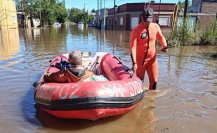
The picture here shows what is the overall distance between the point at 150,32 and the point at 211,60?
5.90 metres

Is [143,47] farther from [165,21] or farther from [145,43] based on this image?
[165,21]

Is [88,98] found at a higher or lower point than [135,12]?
lower

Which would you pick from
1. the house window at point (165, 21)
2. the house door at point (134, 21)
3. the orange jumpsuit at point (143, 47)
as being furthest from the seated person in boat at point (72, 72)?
the house door at point (134, 21)

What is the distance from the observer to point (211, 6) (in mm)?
31609

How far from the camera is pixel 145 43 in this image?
582cm

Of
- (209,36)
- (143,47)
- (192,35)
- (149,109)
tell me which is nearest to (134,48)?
(143,47)

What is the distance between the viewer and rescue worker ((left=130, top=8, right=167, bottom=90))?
18.6 ft

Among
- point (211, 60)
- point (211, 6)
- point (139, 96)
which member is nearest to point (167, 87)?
point (139, 96)

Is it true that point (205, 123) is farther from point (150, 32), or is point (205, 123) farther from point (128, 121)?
point (150, 32)

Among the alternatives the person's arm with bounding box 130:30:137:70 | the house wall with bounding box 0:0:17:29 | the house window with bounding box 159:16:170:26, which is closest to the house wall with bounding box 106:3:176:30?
the house window with bounding box 159:16:170:26

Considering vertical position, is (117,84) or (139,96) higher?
(117,84)

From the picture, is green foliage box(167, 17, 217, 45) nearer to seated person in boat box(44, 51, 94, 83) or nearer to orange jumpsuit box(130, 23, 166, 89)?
orange jumpsuit box(130, 23, 166, 89)

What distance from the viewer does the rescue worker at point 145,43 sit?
568 cm

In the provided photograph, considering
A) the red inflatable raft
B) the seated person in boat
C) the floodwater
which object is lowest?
the floodwater
